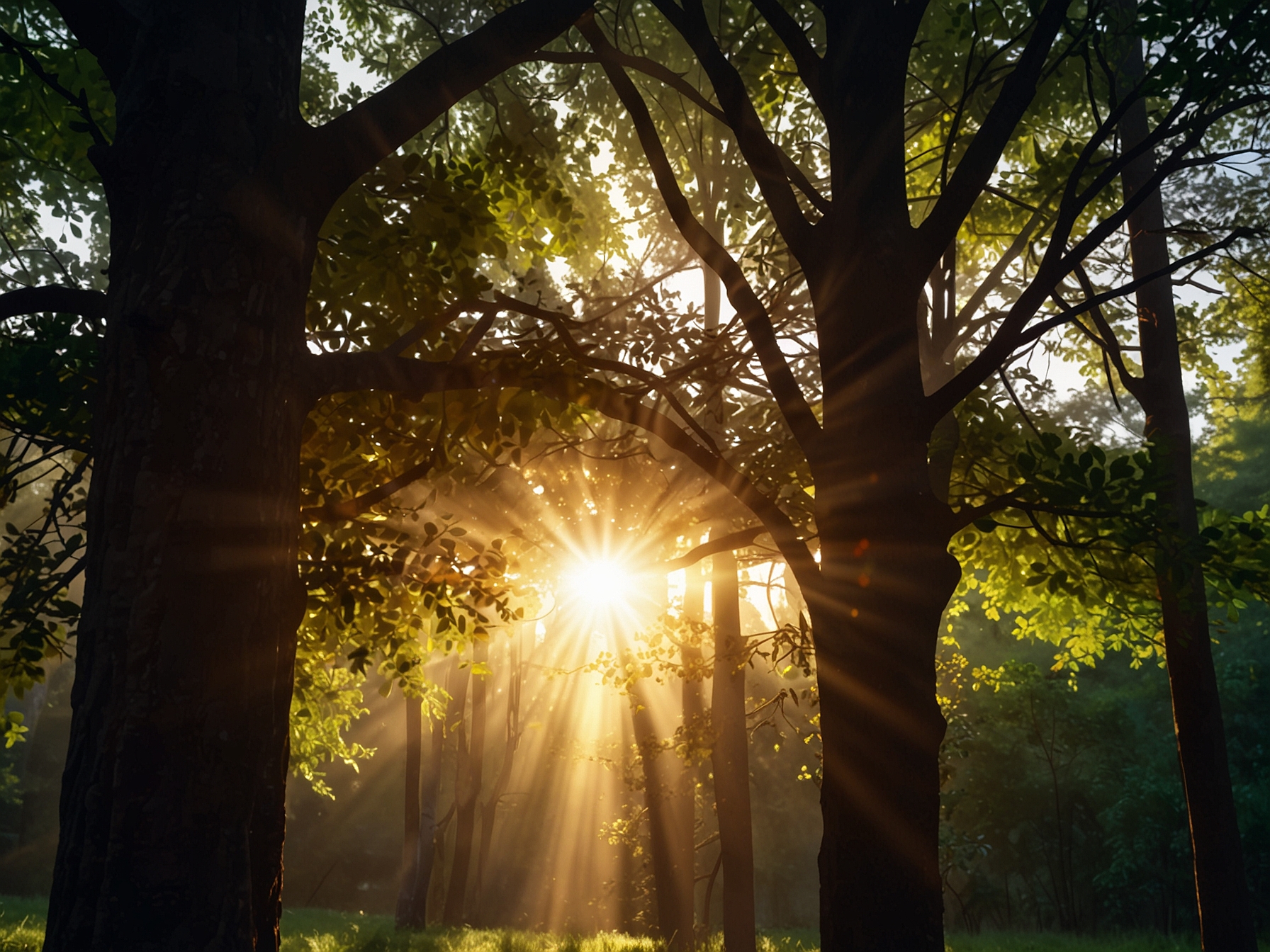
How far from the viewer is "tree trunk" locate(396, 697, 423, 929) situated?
55.9 feet

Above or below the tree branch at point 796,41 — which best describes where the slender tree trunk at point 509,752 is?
below

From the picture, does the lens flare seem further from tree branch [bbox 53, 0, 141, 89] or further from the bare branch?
tree branch [bbox 53, 0, 141, 89]

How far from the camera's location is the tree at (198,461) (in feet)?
8.84

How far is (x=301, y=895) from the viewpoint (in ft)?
98.4

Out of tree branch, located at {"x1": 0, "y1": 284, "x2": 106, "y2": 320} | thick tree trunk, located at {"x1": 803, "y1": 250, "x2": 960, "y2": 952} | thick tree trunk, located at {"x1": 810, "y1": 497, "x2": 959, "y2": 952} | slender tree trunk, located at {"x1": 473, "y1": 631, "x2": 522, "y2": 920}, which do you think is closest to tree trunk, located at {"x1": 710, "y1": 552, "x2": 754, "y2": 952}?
thick tree trunk, located at {"x1": 803, "y1": 250, "x2": 960, "y2": 952}

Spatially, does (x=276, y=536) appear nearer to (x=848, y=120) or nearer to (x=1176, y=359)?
(x=848, y=120)

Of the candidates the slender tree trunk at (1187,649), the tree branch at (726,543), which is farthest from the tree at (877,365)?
the slender tree trunk at (1187,649)

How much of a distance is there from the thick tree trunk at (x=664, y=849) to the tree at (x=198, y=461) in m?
8.95

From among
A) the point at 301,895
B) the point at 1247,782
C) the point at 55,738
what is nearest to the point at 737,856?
the point at 1247,782

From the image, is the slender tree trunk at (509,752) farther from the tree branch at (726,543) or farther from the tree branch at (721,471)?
the tree branch at (721,471)

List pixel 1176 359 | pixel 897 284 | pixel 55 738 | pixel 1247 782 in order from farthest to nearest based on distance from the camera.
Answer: pixel 55 738, pixel 1247 782, pixel 1176 359, pixel 897 284

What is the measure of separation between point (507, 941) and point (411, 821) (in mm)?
6469

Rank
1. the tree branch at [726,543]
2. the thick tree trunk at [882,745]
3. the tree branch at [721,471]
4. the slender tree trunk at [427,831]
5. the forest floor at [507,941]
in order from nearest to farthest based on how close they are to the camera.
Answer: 1. the thick tree trunk at [882,745]
2. the tree branch at [721,471]
3. the tree branch at [726,543]
4. the forest floor at [507,941]
5. the slender tree trunk at [427,831]

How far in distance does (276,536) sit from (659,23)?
10.0 meters
